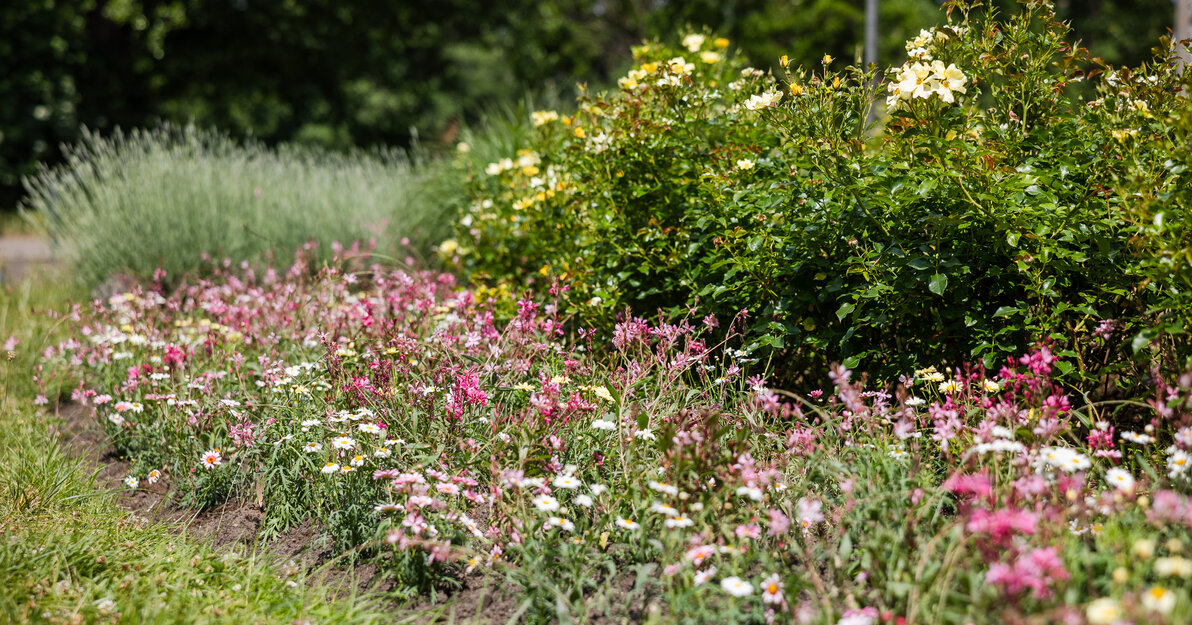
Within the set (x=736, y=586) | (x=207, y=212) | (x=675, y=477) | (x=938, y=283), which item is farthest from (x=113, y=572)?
(x=207, y=212)

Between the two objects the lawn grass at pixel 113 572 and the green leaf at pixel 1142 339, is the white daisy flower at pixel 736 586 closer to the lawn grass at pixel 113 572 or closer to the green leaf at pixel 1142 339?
the lawn grass at pixel 113 572

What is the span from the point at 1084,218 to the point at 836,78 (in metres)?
0.93

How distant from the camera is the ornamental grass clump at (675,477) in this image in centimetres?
185

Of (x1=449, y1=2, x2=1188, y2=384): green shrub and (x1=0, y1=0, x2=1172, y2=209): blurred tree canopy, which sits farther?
(x1=0, y1=0, x2=1172, y2=209): blurred tree canopy

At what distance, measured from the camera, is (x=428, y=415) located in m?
2.77

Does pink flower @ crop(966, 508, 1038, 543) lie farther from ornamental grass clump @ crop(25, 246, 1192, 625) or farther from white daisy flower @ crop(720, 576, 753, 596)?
white daisy flower @ crop(720, 576, 753, 596)

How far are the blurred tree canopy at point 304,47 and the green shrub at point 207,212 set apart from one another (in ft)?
23.4

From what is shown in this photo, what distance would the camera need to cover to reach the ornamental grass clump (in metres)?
1.85

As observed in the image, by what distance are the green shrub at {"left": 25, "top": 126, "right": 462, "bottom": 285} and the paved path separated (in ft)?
1.33

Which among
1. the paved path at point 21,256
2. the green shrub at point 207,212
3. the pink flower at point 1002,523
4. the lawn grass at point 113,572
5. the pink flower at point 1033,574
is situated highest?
the pink flower at point 1002,523

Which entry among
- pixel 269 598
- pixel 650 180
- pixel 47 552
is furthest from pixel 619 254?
pixel 47 552

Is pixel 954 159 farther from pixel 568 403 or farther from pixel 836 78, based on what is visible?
pixel 568 403

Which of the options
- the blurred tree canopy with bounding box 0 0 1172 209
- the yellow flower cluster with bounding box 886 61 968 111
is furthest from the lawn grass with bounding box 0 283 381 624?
the blurred tree canopy with bounding box 0 0 1172 209

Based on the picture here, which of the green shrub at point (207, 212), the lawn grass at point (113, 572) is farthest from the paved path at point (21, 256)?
the lawn grass at point (113, 572)
